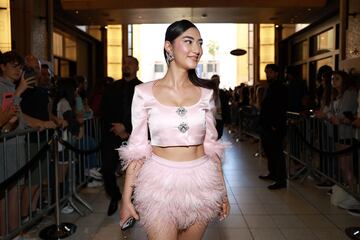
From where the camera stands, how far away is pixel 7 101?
10.5 feet

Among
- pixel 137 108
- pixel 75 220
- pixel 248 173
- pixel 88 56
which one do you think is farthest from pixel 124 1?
pixel 137 108

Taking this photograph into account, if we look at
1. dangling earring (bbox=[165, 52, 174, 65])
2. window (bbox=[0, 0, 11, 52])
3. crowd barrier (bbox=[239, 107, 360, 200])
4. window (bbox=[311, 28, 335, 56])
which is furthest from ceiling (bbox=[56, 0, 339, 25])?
dangling earring (bbox=[165, 52, 174, 65])

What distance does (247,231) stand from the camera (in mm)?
4059

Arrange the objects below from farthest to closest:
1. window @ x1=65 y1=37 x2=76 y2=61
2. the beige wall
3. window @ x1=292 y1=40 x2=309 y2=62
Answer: window @ x1=292 y1=40 x2=309 y2=62 → window @ x1=65 y1=37 x2=76 y2=61 → the beige wall

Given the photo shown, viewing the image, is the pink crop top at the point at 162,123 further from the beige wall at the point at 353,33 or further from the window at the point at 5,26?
the window at the point at 5,26

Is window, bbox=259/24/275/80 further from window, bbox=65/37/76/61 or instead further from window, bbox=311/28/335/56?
window, bbox=65/37/76/61

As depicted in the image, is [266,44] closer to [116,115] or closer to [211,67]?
[116,115]

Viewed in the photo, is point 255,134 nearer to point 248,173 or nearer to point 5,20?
point 248,173

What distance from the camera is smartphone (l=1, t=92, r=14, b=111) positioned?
3174 mm

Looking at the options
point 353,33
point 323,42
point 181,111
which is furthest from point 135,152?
point 323,42

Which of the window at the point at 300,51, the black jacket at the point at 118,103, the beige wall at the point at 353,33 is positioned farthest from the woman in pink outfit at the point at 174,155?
the window at the point at 300,51

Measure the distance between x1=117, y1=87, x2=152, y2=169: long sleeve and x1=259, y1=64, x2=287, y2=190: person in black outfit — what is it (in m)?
3.92

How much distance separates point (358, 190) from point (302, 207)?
816 mm

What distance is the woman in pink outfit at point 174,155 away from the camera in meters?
1.98
